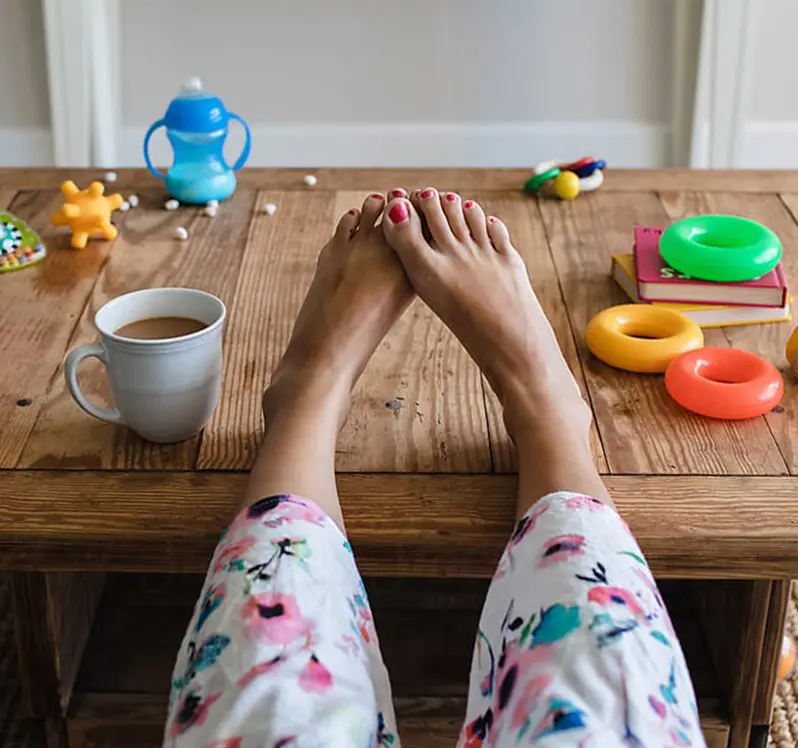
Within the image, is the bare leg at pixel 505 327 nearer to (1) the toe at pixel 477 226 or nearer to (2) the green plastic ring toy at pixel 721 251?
(1) the toe at pixel 477 226

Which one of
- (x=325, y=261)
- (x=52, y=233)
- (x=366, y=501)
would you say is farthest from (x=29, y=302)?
(x=366, y=501)

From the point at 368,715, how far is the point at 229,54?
1.76 meters

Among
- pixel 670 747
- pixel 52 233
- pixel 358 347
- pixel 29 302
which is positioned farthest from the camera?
pixel 52 233

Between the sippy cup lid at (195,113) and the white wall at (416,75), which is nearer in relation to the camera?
the sippy cup lid at (195,113)

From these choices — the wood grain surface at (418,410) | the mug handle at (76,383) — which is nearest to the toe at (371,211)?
the wood grain surface at (418,410)

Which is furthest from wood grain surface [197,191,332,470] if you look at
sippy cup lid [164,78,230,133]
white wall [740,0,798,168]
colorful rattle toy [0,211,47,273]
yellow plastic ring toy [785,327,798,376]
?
white wall [740,0,798,168]

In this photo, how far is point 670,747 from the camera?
1.94ft

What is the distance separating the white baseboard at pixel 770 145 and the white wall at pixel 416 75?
0.19m

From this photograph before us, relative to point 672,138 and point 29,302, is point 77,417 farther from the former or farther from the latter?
point 672,138

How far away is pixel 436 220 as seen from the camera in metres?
1.04

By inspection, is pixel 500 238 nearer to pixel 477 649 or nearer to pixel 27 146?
pixel 477 649

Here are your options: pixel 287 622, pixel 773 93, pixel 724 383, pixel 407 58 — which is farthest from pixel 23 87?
pixel 287 622

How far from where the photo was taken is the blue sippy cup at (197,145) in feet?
4.30

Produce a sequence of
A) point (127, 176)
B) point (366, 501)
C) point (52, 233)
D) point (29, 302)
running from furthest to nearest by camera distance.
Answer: point (127, 176)
point (52, 233)
point (29, 302)
point (366, 501)
